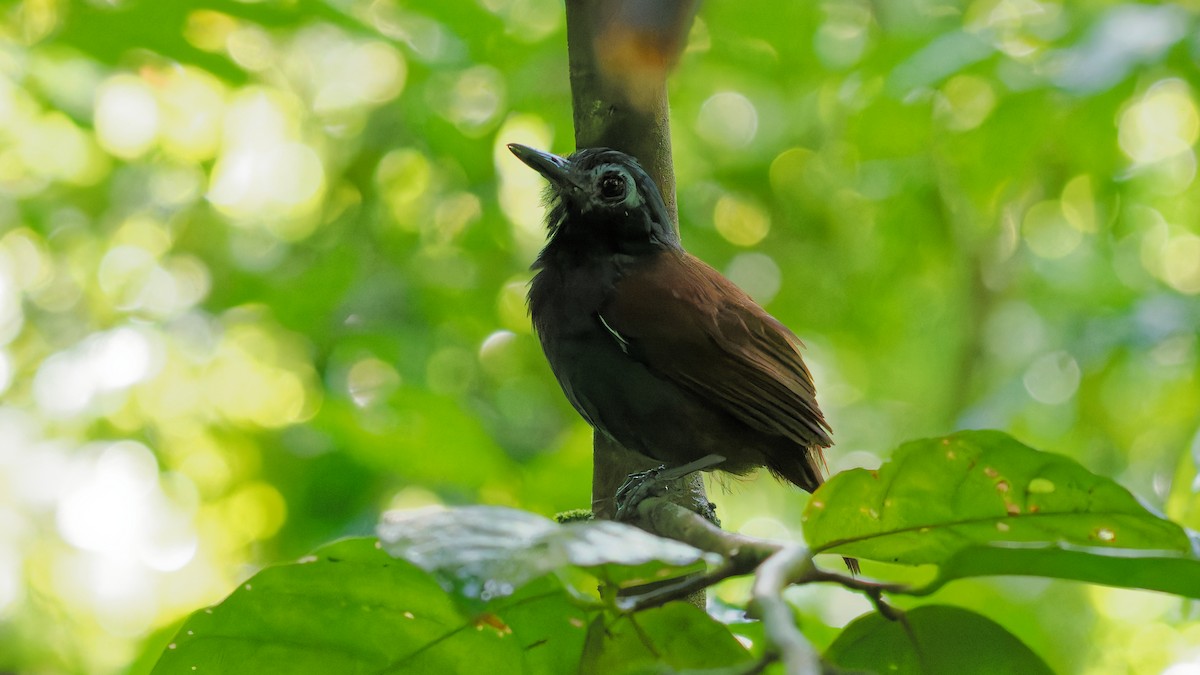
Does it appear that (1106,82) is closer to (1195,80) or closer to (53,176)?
(1195,80)

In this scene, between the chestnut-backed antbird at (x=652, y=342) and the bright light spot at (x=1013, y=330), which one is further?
the bright light spot at (x=1013, y=330)

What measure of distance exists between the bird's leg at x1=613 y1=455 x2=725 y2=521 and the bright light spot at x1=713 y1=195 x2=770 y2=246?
133 inches

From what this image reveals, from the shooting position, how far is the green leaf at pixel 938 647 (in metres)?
1.30

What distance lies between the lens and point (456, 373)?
546cm

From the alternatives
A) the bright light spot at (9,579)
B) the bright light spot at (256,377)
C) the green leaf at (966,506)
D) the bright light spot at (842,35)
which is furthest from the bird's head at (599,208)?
the bright light spot at (9,579)

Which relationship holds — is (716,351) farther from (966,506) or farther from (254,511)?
(254,511)

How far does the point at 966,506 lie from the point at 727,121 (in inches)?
192

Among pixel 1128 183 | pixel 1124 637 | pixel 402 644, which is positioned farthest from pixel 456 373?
pixel 1124 637

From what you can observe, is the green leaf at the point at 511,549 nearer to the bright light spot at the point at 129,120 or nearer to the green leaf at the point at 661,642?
the green leaf at the point at 661,642

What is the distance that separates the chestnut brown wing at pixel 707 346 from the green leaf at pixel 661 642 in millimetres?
1214

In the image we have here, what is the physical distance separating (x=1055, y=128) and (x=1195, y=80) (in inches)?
21.8

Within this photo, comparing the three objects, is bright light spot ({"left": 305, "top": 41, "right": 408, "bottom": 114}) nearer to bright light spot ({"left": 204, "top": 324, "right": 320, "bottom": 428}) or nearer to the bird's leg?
bright light spot ({"left": 204, "top": 324, "right": 320, "bottom": 428})

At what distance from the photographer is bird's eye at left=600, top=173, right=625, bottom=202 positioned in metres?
2.44

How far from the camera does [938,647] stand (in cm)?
130
